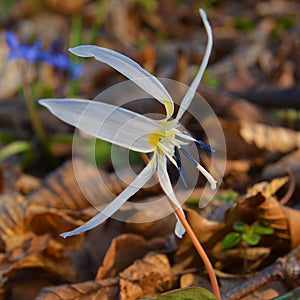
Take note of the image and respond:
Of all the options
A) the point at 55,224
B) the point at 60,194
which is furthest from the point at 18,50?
the point at 55,224

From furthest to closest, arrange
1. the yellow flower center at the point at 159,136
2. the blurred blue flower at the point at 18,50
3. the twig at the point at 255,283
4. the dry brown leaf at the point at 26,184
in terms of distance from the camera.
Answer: the blurred blue flower at the point at 18,50, the dry brown leaf at the point at 26,184, the twig at the point at 255,283, the yellow flower center at the point at 159,136

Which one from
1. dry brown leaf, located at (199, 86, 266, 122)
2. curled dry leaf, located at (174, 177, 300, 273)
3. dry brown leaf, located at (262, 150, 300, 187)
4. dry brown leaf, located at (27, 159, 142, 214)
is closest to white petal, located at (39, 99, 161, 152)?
curled dry leaf, located at (174, 177, 300, 273)

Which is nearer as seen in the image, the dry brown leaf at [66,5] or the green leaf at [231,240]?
the green leaf at [231,240]

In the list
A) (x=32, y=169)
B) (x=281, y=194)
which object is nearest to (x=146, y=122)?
(x=281, y=194)

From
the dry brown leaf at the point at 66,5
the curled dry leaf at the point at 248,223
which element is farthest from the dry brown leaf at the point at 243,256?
the dry brown leaf at the point at 66,5

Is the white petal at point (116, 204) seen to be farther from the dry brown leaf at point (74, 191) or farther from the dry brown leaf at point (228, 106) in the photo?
the dry brown leaf at point (228, 106)

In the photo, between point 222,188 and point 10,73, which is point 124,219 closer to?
Answer: point 222,188
